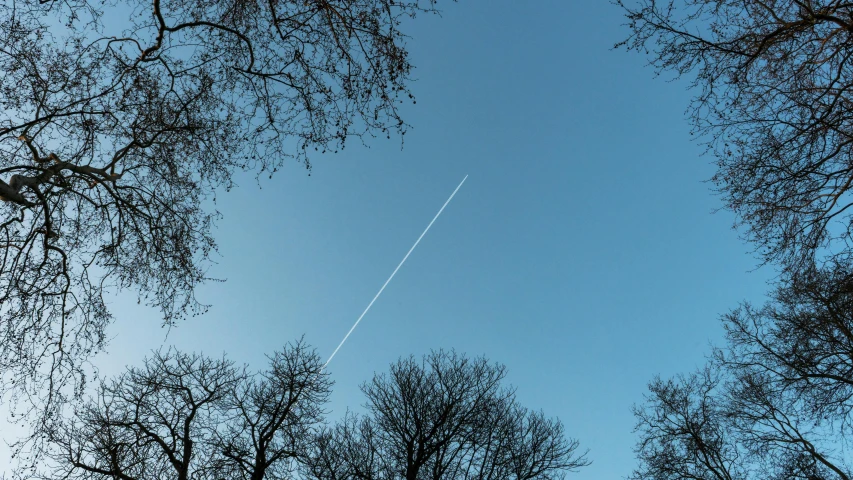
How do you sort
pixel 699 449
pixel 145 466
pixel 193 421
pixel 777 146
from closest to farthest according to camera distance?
pixel 777 146 → pixel 145 466 → pixel 193 421 → pixel 699 449

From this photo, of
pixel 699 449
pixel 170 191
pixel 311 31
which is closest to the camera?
pixel 311 31

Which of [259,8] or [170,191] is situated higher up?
[259,8]

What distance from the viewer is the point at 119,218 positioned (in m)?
8.45

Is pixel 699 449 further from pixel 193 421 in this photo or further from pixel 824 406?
pixel 193 421

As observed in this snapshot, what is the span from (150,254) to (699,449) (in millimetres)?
17665

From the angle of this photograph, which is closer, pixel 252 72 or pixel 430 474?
pixel 252 72

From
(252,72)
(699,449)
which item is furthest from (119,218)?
(699,449)

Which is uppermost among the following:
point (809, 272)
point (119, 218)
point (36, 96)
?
point (36, 96)

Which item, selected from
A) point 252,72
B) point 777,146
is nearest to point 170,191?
point 252,72

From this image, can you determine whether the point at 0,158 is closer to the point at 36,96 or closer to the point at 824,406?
the point at 36,96

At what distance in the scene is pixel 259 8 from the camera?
6.50 metres

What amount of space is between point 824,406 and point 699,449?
6948 millimetres

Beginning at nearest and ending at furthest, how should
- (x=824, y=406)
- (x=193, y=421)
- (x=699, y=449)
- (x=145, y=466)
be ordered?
(x=824, y=406) < (x=145, y=466) < (x=193, y=421) < (x=699, y=449)

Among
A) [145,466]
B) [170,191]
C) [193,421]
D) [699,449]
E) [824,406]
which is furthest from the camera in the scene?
[699,449]
